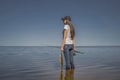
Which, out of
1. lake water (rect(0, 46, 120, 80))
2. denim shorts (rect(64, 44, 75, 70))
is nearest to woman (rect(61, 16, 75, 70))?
denim shorts (rect(64, 44, 75, 70))

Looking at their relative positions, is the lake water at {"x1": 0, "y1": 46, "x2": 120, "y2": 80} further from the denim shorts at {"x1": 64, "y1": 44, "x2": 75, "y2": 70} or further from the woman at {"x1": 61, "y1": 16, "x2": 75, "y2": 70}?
the woman at {"x1": 61, "y1": 16, "x2": 75, "y2": 70}

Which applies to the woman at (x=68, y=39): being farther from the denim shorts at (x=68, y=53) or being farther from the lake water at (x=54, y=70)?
the lake water at (x=54, y=70)

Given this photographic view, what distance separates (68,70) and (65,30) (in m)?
1.72

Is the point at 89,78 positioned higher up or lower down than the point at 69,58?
lower down

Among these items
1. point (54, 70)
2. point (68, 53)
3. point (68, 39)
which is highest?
point (68, 39)

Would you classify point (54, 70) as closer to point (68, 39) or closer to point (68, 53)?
point (68, 53)

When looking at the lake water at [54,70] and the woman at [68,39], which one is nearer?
the lake water at [54,70]

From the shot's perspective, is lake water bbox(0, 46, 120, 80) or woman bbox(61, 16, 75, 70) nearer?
lake water bbox(0, 46, 120, 80)

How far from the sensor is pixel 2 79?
8.93 metres

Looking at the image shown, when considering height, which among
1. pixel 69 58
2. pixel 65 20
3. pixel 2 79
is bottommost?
pixel 2 79

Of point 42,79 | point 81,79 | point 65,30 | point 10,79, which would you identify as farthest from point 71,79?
point 65,30

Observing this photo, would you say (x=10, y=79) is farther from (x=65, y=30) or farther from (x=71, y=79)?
(x=65, y=30)

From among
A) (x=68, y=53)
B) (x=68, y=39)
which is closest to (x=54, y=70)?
(x=68, y=53)

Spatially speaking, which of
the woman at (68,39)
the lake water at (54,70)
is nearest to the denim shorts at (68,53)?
the woman at (68,39)
